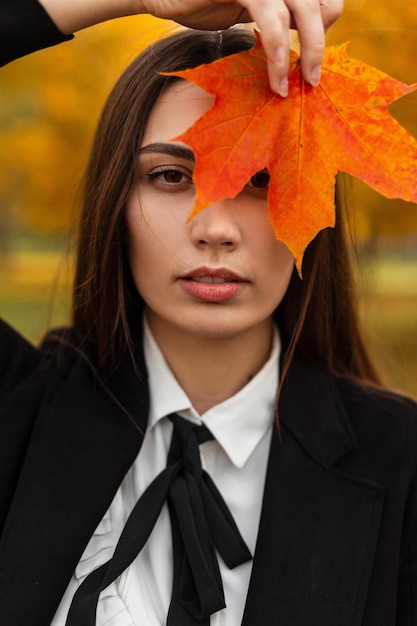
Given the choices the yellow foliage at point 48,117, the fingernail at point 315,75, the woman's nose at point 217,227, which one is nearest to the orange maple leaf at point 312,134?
the fingernail at point 315,75

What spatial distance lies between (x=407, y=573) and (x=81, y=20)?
145cm

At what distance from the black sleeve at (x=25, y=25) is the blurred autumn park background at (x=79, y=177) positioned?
393 mm

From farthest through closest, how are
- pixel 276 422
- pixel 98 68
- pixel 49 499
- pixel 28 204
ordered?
1. pixel 28 204
2. pixel 98 68
3. pixel 276 422
4. pixel 49 499

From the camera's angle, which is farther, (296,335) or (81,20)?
(296,335)

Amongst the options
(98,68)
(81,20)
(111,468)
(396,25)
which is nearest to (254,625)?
(111,468)

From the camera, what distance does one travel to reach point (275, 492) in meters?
1.81

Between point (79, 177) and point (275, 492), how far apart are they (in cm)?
103

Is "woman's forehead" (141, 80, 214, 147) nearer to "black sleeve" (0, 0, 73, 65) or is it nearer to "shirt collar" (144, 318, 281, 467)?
"black sleeve" (0, 0, 73, 65)

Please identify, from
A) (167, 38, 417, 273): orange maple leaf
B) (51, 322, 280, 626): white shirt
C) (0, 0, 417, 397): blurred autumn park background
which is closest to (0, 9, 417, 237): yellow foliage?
(0, 0, 417, 397): blurred autumn park background

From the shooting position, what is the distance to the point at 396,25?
2.94 meters

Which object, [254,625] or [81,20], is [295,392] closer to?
[254,625]

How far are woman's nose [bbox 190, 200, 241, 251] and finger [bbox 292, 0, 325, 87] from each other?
329 millimetres

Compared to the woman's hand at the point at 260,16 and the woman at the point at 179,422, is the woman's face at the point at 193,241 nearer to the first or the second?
the woman at the point at 179,422

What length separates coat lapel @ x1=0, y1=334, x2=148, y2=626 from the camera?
1.67m
